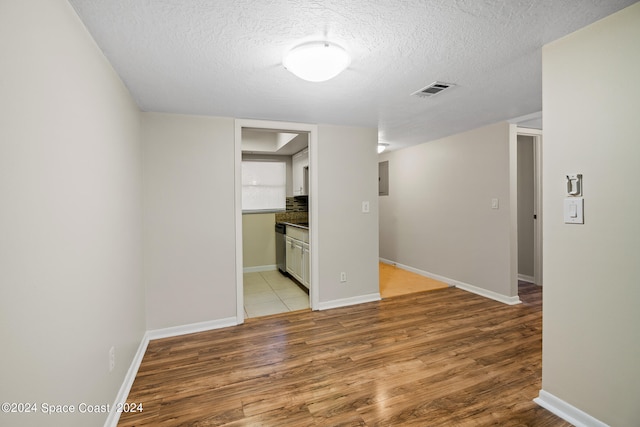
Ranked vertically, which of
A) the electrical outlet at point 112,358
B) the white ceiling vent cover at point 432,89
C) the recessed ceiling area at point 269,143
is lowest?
the electrical outlet at point 112,358

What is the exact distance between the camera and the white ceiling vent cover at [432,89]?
2.37 metres

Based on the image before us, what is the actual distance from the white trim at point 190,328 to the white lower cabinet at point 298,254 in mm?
1282

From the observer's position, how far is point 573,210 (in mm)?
1690

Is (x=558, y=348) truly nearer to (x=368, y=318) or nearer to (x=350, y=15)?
(x=368, y=318)

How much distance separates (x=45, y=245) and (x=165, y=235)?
1903mm

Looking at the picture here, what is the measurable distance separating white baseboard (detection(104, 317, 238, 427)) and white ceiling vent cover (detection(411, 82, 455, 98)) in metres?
2.88

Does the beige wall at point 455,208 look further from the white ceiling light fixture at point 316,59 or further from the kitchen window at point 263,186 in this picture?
the white ceiling light fixture at point 316,59

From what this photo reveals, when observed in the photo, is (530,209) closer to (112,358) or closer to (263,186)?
(263,186)

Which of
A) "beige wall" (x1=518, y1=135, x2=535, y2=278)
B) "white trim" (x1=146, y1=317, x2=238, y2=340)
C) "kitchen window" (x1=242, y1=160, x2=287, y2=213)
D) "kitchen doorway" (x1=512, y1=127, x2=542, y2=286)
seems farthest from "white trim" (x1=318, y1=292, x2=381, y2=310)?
"kitchen window" (x1=242, y1=160, x2=287, y2=213)

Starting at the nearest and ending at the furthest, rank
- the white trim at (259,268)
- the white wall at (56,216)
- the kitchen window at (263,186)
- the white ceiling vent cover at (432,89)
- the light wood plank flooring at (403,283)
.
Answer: the white wall at (56,216), the white ceiling vent cover at (432,89), the light wood plank flooring at (403,283), the white trim at (259,268), the kitchen window at (263,186)

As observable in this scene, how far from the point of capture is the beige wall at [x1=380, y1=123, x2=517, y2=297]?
3.65 meters

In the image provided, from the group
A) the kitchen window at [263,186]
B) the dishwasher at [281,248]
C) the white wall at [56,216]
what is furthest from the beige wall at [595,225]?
the kitchen window at [263,186]

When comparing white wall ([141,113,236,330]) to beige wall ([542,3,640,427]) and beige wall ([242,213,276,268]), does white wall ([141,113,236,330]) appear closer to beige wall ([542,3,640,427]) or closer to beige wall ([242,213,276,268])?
beige wall ([242,213,276,268])

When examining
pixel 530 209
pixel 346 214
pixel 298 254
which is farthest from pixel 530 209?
pixel 298 254
